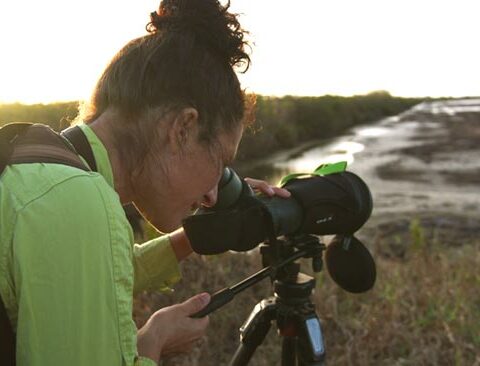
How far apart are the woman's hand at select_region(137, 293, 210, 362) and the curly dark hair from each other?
1.17 ft

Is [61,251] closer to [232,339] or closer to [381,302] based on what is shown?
[232,339]

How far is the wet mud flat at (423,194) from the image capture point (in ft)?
20.3

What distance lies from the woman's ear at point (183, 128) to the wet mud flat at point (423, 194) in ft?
Answer: 11.6

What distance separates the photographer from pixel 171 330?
126cm

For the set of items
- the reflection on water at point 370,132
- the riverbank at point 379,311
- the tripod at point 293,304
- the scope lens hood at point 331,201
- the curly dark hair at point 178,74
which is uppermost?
the curly dark hair at point 178,74

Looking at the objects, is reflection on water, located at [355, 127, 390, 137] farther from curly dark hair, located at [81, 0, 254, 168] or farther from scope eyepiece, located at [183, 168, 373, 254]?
curly dark hair, located at [81, 0, 254, 168]

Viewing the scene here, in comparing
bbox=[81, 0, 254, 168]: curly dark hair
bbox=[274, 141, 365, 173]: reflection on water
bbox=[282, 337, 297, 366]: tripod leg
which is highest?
bbox=[81, 0, 254, 168]: curly dark hair

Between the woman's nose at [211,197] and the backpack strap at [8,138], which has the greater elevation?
the backpack strap at [8,138]

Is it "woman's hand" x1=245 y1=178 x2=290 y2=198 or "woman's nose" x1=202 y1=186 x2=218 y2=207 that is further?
"woman's hand" x1=245 y1=178 x2=290 y2=198

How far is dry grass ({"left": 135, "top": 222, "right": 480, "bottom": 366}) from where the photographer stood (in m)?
2.81

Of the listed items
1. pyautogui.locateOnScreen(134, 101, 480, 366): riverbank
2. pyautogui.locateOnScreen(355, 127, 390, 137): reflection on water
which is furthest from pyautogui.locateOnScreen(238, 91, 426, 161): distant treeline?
pyautogui.locateOnScreen(134, 101, 480, 366): riverbank

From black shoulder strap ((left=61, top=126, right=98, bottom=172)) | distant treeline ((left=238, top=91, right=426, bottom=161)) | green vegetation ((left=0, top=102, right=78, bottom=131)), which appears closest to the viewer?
black shoulder strap ((left=61, top=126, right=98, bottom=172))

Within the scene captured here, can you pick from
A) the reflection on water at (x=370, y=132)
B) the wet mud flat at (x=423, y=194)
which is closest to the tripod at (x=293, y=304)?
the wet mud flat at (x=423, y=194)

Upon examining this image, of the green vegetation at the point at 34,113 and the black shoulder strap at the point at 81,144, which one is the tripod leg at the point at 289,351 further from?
the green vegetation at the point at 34,113
